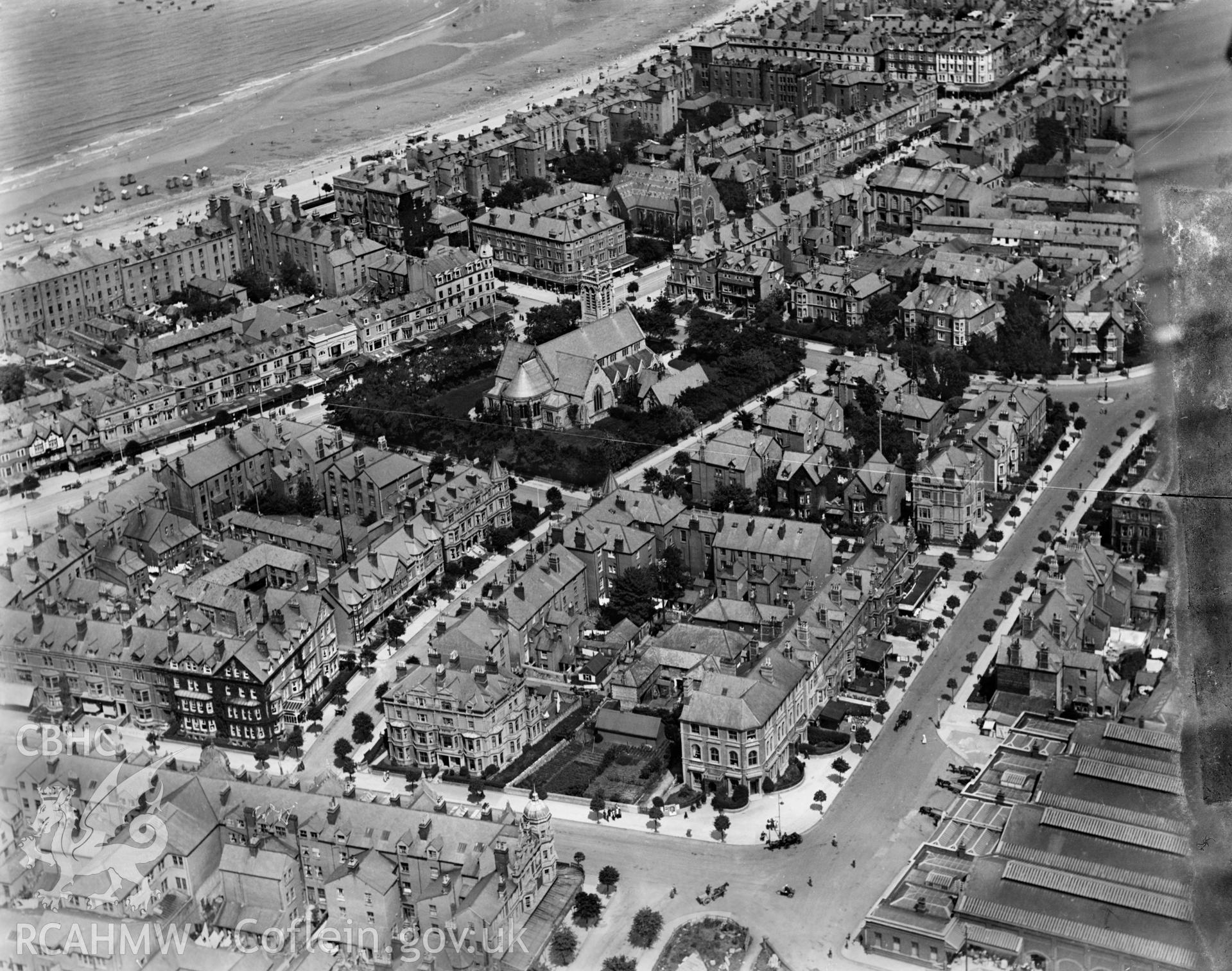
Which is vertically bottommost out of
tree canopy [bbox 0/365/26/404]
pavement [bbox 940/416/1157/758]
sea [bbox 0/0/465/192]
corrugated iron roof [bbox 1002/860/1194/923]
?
pavement [bbox 940/416/1157/758]

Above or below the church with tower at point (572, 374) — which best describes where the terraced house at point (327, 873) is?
below

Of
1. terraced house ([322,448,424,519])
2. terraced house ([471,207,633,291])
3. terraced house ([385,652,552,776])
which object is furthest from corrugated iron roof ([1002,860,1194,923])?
terraced house ([471,207,633,291])

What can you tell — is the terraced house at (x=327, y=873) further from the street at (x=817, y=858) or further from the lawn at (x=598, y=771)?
the lawn at (x=598, y=771)

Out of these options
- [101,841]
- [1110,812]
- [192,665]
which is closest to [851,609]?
[1110,812]

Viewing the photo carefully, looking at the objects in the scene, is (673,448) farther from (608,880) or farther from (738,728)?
(608,880)

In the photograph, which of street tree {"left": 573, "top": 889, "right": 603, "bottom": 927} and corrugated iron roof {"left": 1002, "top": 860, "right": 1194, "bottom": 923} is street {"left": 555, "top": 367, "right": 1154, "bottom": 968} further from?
corrugated iron roof {"left": 1002, "top": 860, "right": 1194, "bottom": 923}

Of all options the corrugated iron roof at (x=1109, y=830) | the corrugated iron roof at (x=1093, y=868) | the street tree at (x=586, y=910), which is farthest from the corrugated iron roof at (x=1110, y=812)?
the street tree at (x=586, y=910)
